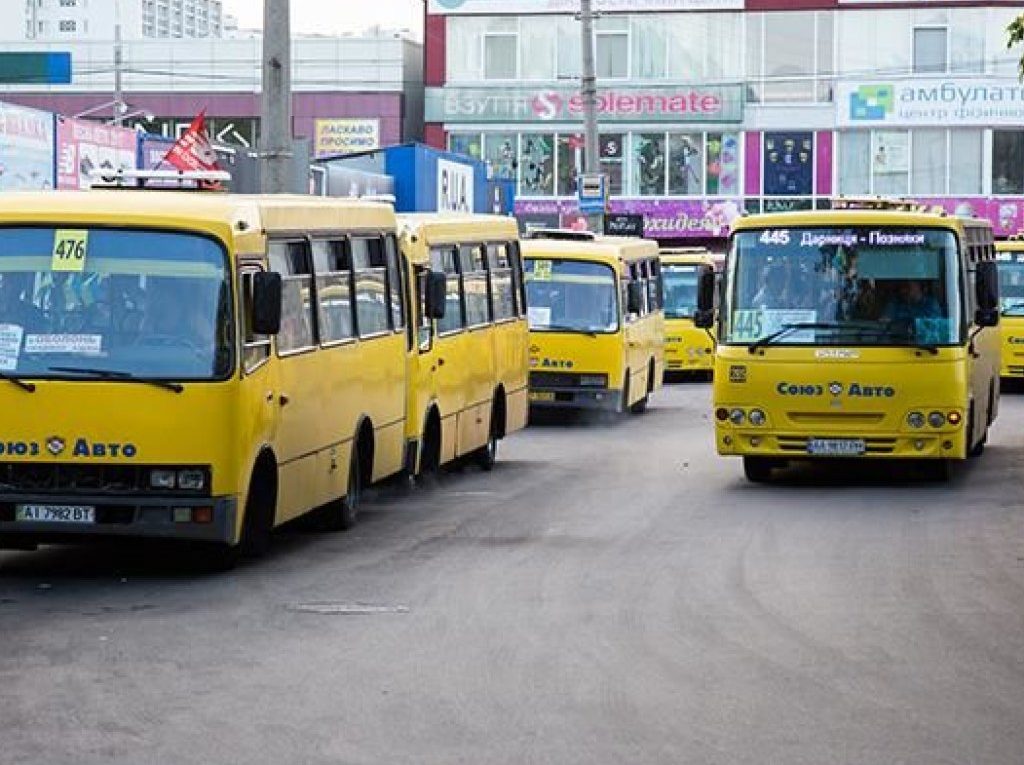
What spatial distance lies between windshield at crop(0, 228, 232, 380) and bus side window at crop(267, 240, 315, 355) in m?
1.17

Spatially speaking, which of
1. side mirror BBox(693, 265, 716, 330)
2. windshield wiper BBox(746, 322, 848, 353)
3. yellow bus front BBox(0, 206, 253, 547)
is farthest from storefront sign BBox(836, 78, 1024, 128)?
yellow bus front BBox(0, 206, 253, 547)

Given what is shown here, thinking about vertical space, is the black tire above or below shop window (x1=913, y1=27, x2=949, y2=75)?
below

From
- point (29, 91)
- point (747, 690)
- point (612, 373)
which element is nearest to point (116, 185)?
point (747, 690)

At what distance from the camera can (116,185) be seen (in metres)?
17.3

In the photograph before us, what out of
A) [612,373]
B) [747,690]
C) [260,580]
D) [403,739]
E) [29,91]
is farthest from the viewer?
[29,91]

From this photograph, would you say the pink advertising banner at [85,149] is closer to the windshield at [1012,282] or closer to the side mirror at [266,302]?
the windshield at [1012,282]

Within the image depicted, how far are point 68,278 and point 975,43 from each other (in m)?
60.0

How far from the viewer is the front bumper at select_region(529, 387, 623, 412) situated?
31953 millimetres

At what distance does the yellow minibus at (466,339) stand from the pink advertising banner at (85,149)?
35.7ft

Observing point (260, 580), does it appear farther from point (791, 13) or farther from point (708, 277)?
point (791, 13)

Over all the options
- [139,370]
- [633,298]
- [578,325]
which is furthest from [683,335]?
[139,370]

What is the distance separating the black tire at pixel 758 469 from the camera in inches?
892

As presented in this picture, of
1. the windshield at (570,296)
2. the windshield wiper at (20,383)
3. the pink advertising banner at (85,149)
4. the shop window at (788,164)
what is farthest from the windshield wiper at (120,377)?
the shop window at (788,164)

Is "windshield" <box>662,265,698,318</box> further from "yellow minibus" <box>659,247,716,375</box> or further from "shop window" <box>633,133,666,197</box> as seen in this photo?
"shop window" <box>633,133,666,197</box>
